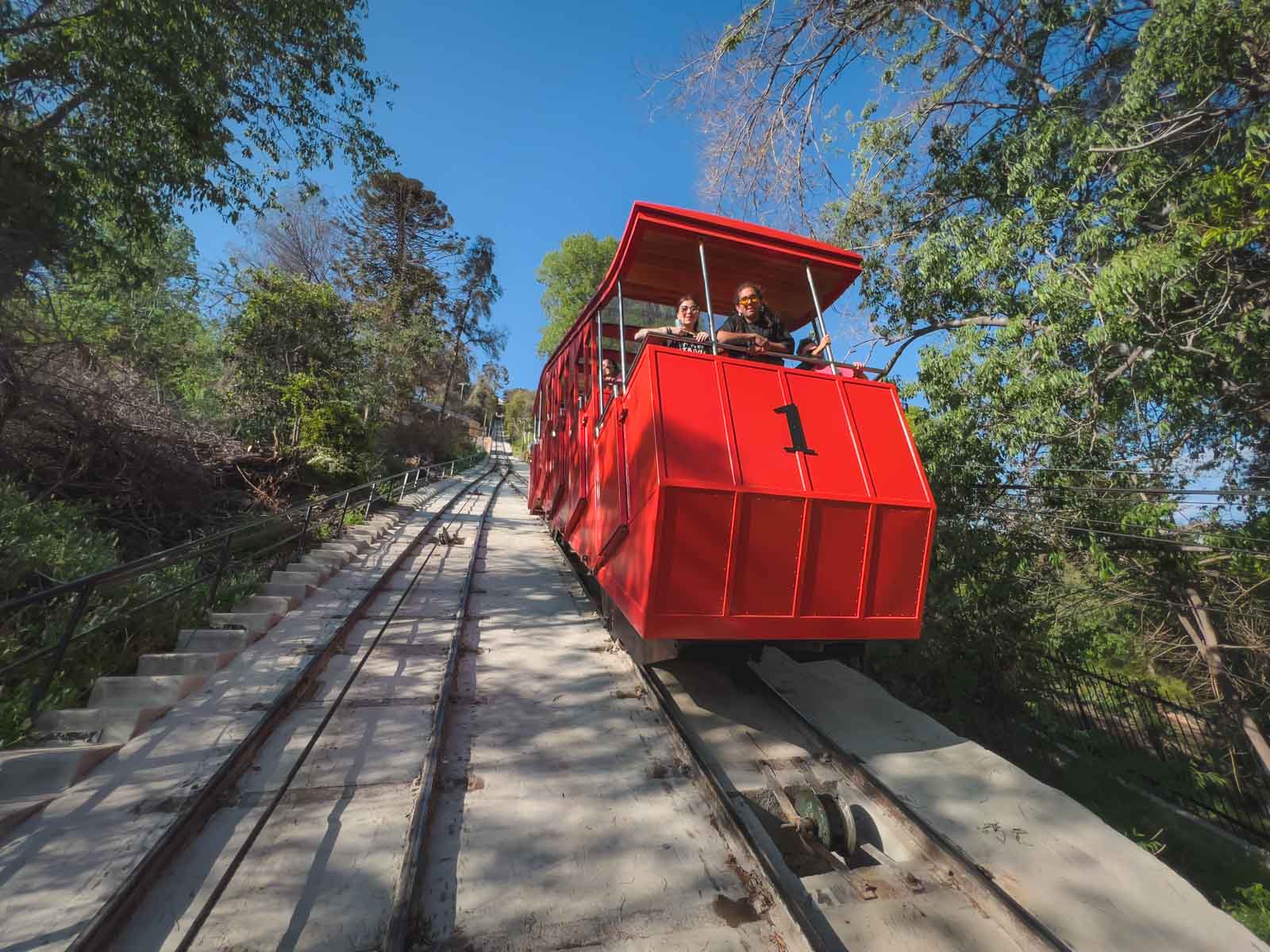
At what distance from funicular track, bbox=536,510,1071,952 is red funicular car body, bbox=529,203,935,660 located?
75 centimetres

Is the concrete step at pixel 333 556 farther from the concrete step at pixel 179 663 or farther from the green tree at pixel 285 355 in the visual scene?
the green tree at pixel 285 355

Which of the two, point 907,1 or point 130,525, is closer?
point 130,525

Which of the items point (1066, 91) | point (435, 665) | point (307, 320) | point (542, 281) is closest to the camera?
point (435, 665)

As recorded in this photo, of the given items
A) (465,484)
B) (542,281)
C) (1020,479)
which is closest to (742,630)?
(1020,479)

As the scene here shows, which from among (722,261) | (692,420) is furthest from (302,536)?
(722,261)

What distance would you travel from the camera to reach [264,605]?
17.7 feet

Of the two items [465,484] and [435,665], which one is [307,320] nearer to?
[465,484]

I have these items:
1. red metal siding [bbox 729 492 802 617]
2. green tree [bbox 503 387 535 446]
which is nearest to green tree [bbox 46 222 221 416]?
red metal siding [bbox 729 492 802 617]

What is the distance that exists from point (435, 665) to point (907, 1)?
10164 mm

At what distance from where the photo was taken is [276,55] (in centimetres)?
698

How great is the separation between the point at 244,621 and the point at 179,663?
0.89 metres

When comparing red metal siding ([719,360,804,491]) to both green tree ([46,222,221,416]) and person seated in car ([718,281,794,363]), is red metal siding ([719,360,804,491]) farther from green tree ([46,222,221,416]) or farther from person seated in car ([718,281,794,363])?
green tree ([46,222,221,416])

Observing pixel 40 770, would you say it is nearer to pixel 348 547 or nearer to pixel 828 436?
pixel 828 436

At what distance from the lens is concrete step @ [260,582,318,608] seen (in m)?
5.73
